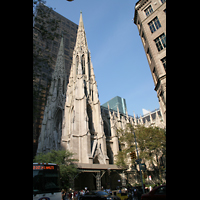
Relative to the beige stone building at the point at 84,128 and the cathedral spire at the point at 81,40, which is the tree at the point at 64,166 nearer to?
the beige stone building at the point at 84,128

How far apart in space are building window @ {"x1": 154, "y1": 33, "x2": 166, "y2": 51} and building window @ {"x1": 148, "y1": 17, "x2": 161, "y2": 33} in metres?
1.46

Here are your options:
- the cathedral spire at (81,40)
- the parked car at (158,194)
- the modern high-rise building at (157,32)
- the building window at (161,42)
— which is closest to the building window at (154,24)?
the modern high-rise building at (157,32)

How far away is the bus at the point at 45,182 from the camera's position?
9.34 metres

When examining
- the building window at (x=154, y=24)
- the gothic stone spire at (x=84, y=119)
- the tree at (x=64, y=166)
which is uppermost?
the building window at (x=154, y=24)

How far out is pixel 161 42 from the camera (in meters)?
18.6

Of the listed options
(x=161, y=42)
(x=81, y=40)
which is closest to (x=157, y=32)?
(x=161, y=42)

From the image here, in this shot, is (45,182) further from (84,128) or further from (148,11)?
(148,11)

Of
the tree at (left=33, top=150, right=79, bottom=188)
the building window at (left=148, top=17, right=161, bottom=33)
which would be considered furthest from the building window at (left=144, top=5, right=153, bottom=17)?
the tree at (left=33, top=150, right=79, bottom=188)

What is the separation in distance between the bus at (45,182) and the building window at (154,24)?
19480 mm

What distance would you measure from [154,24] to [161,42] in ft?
10.1

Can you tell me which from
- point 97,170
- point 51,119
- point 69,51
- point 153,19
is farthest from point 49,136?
point 69,51
